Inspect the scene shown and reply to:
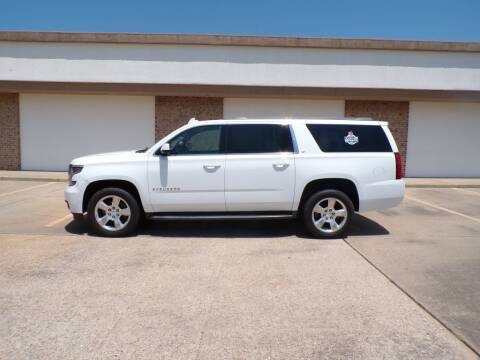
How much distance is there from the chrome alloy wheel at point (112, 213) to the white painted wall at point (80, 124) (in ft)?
29.0

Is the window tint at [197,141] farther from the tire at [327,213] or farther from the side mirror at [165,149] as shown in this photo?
the tire at [327,213]

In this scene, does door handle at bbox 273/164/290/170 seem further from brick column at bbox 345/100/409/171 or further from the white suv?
brick column at bbox 345/100/409/171

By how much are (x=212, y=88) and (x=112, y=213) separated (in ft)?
28.6

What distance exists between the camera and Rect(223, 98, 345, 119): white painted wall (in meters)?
14.7

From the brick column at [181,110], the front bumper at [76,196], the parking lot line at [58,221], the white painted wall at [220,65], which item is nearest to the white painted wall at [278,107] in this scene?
the brick column at [181,110]

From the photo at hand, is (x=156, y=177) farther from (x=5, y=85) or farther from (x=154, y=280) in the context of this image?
(x=5, y=85)

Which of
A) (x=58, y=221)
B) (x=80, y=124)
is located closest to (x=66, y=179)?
(x=80, y=124)

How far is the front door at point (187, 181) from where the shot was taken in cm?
623

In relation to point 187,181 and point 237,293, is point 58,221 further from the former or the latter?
point 237,293

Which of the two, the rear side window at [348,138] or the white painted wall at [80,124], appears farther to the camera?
the white painted wall at [80,124]

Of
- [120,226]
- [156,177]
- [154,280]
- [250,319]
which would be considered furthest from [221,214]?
[250,319]

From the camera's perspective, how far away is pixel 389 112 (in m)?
15.0

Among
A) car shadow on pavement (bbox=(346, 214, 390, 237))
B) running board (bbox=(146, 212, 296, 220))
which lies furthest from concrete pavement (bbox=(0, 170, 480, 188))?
running board (bbox=(146, 212, 296, 220))

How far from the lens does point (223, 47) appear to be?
1421 cm
